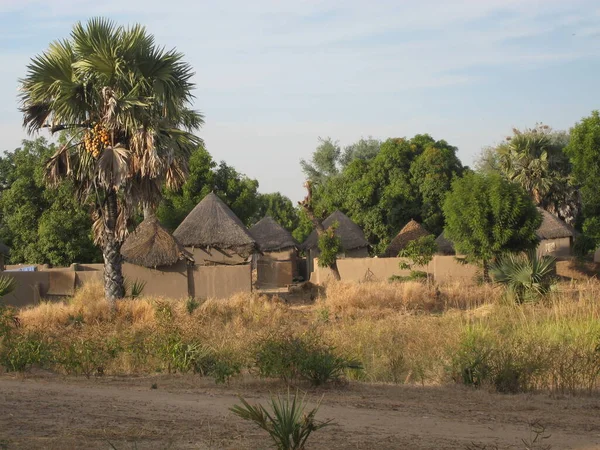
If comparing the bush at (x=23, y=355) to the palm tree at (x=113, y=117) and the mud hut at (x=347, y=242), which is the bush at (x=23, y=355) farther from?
the mud hut at (x=347, y=242)

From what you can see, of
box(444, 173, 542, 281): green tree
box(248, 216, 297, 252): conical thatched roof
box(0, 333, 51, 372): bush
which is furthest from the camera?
box(248, 216, 297, 252): conical thatched roof

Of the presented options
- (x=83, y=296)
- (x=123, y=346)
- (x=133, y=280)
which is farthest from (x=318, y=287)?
(x=123, y=346)

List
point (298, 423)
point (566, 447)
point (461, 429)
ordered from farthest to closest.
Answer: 1. point (461, 429)
2. point (566, 447)
3. point (298, 423)

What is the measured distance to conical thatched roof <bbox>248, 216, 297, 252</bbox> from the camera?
4019 cm

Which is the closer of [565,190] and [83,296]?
[83,296]

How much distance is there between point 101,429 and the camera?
23.8ft

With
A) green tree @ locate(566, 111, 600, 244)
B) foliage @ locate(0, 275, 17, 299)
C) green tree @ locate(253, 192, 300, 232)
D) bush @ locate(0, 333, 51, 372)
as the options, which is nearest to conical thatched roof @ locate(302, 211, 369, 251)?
green tree @ locate(566, 111, 600, 244)

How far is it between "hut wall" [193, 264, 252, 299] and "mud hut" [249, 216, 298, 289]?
35.6 feet

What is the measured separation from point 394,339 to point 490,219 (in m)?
16.2

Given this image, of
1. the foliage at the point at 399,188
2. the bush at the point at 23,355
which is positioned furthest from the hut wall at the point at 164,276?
the foliage at the point at 399,188

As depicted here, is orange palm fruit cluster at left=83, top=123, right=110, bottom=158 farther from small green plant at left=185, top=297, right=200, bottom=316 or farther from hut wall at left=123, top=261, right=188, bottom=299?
hut wall at left=123, top=261, right=188, bottom=299

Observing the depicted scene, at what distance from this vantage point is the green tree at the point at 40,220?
37.2m

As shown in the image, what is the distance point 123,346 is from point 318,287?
16901mm

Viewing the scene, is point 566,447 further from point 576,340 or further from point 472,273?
point 472,273
